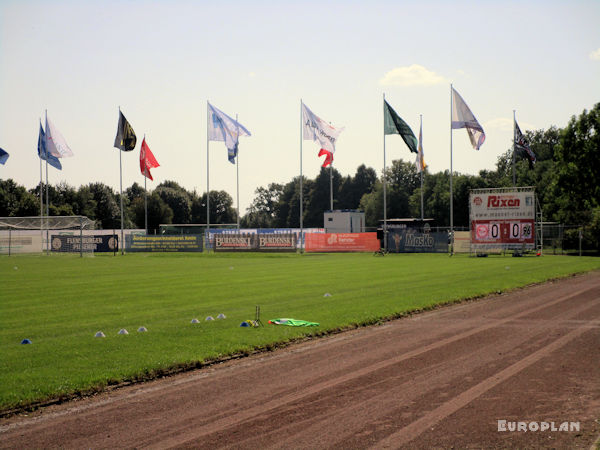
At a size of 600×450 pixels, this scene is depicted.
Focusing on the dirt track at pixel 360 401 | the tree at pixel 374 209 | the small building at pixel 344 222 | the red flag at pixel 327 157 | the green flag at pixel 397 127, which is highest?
the green flag at pixel 397 127

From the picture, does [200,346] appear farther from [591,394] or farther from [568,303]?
[568,303]

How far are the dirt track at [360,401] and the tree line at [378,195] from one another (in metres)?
45.9

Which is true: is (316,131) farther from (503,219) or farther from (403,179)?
(403,179)

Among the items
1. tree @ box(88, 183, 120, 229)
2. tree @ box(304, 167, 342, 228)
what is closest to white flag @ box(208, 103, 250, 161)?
tree @ box(88, 183, 120, 229)

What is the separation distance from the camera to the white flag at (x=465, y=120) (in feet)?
150

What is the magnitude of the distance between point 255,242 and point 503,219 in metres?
23.7

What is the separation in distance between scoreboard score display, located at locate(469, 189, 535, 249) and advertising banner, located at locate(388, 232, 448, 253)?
5116mm

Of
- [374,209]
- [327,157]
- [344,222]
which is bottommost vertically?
[344,222]

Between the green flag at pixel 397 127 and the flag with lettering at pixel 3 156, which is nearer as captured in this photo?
the flag with lettering at pixel 3 156

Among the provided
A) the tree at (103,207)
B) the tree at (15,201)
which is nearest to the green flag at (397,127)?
the tree at (15,201)

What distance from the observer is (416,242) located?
53.3 meters

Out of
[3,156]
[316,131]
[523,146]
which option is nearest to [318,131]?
[316,131]

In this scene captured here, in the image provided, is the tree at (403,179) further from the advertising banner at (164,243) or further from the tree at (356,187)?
the advertising banner at (164,243)

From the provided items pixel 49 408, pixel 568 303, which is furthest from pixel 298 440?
pixel 568 303
